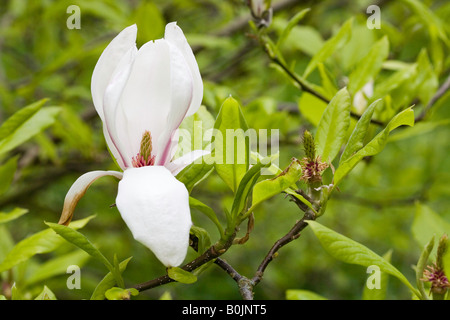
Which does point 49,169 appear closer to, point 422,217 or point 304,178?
point 422,217

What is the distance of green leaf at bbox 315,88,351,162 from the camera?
0.68 metres

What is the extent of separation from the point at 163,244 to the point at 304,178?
8.6 inches

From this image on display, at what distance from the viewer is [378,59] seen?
1028 millimetres

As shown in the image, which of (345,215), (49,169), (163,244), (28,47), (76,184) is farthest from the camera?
(345,215)

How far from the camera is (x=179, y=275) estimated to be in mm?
578

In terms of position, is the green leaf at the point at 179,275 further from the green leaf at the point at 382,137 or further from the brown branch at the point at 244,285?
the green leaf at the point at 382,137

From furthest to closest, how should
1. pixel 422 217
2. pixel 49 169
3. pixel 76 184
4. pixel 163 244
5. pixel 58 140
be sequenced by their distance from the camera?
pixel 49 169 < pixel 58 140 < pixel 422 217 < pixel 76 184 < pixel 163 244

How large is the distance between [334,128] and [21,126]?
538 millimetres

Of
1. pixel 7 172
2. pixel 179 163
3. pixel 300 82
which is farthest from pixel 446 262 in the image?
pixel 7 172

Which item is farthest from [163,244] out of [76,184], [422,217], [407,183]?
[407,183]

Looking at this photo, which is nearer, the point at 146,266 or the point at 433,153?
the point at 433,153
